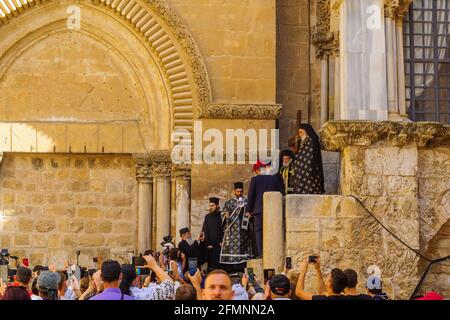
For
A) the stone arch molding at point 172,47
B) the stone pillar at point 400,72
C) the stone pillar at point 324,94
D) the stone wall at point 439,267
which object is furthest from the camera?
the stone pillar at point 324,94

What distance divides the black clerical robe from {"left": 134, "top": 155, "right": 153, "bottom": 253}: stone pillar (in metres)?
1.62

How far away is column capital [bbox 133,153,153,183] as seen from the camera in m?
17.4

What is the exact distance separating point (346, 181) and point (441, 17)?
15.4ft

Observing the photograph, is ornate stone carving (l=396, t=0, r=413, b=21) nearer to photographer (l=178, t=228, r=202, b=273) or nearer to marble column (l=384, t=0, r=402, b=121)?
marble column (l=384, t=0, r=402, b=121)

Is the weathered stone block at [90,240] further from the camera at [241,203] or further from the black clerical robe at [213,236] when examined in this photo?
the camera at [241,203]

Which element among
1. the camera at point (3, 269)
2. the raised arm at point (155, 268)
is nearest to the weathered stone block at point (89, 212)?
the camera at point (3, 269)

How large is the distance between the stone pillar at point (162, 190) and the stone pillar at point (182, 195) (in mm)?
194

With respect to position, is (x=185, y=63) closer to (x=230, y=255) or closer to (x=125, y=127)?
(x=125, y=127)

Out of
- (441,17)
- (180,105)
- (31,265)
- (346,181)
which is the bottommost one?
(31,265)

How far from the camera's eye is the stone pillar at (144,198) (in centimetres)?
1734

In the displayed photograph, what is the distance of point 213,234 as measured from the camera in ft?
52.0

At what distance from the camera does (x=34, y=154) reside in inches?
688

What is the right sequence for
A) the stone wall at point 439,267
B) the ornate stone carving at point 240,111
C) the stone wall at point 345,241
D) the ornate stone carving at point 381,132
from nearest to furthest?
1. the stone wall at point 345,241
2. the ornate stone carving at point 381,132
3. the stone wall at point 439,267
4. the ornate stone carving at point 240,111
